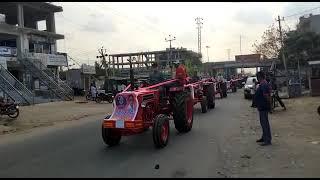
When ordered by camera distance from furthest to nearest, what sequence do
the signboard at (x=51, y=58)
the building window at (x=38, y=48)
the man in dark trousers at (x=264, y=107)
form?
the building window at (x=38, y=48) → the signboard at (x=51, y=58) → the man in dark trousers at (x=264, y=107)

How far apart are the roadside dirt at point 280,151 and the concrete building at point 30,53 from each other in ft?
78.0

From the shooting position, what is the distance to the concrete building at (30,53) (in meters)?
45.5

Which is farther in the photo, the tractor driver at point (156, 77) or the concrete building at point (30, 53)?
the concrete building at point (30, 53)

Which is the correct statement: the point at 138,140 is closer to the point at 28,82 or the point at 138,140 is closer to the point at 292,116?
the point at 292,116

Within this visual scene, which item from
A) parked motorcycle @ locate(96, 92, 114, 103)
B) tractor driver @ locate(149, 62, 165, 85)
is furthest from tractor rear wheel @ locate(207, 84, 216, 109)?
parked motorcycle @ locate(96, 92, 114, 103)

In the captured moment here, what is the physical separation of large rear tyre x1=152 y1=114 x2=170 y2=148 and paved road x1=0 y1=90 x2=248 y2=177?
21 cm

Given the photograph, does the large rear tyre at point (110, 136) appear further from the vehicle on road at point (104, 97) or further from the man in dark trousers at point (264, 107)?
the vehicle on road at point (104, 97)

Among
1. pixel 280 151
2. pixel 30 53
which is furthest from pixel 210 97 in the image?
pixel 30 53

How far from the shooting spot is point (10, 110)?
24422mm

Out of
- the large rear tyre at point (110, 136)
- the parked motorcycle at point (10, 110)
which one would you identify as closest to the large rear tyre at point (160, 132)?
the large rear tyre at point (110, 136)

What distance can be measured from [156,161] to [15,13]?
182ft

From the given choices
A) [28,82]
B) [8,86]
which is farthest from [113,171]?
[28,82]

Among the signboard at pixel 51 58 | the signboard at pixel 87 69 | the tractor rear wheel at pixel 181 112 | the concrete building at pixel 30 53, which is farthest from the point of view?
the signboard at pixel 87 69

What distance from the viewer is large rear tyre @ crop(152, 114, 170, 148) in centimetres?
1241
